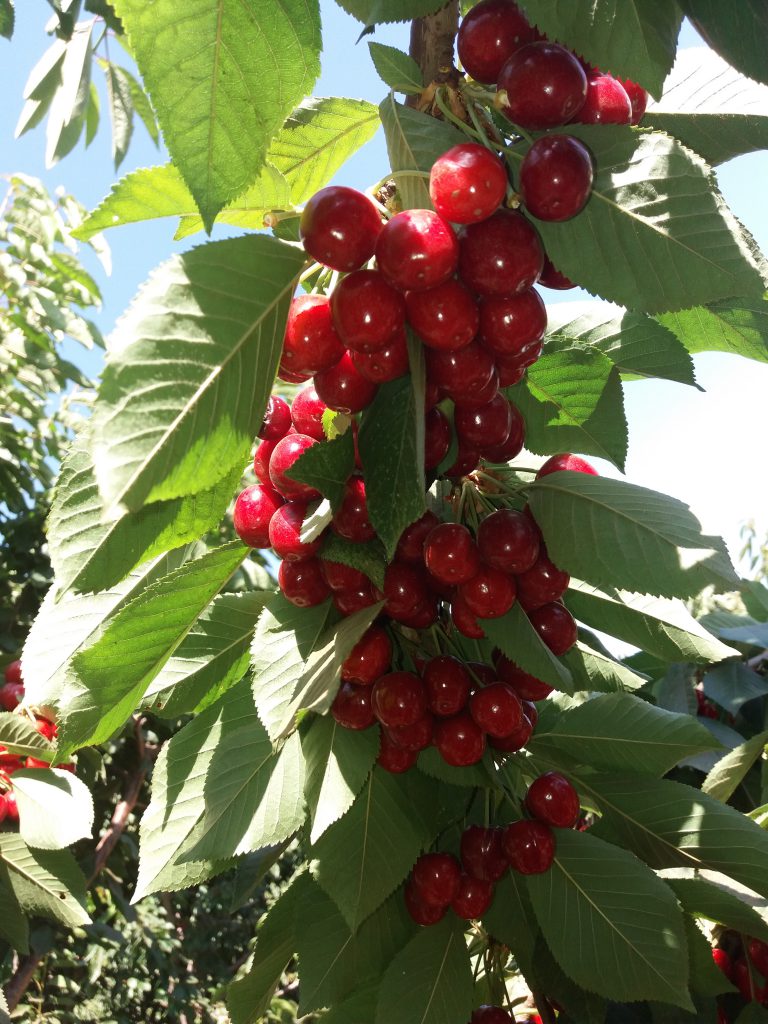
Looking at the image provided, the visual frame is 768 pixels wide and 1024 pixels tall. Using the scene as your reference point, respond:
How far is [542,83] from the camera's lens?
68 centimetres

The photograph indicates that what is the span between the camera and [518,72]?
68 centimetres

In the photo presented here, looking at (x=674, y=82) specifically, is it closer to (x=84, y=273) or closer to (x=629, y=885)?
(x=629, y=885)

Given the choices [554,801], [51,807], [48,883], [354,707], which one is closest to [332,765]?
[354,707]

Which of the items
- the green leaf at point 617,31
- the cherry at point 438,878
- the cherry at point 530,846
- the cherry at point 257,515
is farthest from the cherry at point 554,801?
the green leaf at point 617,31

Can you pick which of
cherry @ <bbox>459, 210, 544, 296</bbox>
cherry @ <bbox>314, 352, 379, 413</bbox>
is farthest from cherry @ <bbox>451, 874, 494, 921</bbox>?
cherry @ <bbox>459, 210, 544, 296</bbox>

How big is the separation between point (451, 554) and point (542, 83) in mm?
446

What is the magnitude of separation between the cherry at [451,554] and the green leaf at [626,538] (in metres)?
0.08

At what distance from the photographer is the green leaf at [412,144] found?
0.72m

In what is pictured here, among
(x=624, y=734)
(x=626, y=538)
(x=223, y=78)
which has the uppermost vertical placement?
(x=223, y=78)

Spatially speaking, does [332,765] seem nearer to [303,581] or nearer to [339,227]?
[303,581]

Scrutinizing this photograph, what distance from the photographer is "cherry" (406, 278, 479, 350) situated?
0.65 metres

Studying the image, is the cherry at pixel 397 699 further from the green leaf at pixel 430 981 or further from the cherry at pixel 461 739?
the green leaf at pixel 430 981

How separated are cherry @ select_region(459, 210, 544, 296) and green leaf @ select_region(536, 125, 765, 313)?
73 mm

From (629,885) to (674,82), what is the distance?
3.11 ft
